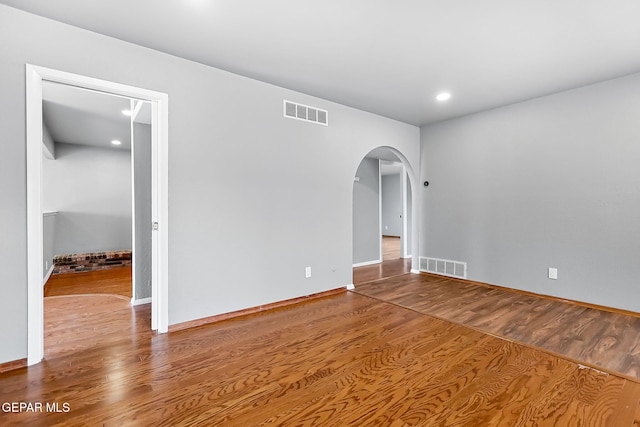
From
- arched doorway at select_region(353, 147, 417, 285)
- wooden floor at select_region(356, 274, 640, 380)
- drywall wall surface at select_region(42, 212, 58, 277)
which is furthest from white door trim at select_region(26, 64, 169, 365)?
arched doorway at select_region(353, 147, 417, 285)

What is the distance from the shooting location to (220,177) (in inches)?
120

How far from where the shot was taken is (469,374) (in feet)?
6.71

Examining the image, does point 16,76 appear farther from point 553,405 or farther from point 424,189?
point 424,189

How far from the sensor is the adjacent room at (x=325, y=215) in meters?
1.92

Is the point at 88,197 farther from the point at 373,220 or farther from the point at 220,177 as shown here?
the point at 373,220

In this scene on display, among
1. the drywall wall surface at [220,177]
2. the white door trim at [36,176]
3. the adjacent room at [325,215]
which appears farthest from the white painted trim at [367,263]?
the white door trim at [36,176]

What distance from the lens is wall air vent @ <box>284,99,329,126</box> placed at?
11.7 feet

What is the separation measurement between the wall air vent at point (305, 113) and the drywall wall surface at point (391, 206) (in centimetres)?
820

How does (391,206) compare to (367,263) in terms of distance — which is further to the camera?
(391,206)

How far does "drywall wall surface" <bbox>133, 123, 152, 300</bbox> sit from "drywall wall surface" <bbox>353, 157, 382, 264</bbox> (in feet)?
12.3

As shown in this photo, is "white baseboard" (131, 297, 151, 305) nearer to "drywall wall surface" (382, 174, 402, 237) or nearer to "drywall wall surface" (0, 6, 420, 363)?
"drywall wall surface" (0, 6, 420, 363)

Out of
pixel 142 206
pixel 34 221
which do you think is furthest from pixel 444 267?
pixel 34 221

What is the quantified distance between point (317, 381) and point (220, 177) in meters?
2.12

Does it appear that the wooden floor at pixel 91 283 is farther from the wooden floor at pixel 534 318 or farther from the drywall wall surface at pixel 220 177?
the wooden floor at pixel 534 318
